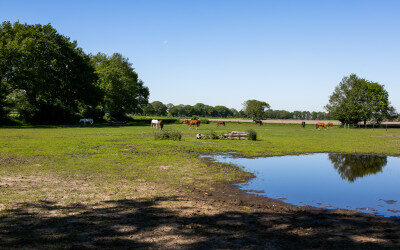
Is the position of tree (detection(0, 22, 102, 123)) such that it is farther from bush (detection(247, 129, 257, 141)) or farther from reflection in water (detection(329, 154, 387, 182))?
reflection in water (detection(329, 154, 387, 182))

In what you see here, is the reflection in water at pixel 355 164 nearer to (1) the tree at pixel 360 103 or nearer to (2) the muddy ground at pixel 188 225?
(2) the muddy ground at pixel 188 225

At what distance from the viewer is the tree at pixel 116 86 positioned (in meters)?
72.0

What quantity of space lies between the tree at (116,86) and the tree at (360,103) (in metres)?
57.4

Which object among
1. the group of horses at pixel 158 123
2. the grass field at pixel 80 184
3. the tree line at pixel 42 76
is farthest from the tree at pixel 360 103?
the grass field at pixel 80 184

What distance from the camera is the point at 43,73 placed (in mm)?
48156

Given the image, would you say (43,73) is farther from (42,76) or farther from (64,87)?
(64,87)

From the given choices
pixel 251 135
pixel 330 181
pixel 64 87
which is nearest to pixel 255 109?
pixel 64 87

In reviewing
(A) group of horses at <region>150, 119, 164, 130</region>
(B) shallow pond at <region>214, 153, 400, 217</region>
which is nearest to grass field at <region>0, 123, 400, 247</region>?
(B) shallow pond at <region>214, 153, 400, 217</region>

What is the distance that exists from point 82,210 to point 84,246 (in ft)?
7.49

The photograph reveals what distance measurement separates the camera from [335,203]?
8469 millimetres

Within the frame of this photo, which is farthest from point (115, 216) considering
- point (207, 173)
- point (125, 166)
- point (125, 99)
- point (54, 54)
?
point (125, 99)

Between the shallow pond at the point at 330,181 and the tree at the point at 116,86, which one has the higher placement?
the tree at the point at 116,86

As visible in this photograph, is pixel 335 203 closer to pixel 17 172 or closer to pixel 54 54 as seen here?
pixel 17 172

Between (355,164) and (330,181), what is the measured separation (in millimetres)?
5426
